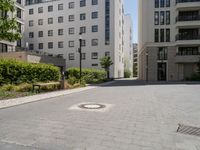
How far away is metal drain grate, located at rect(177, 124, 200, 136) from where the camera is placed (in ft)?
20.2

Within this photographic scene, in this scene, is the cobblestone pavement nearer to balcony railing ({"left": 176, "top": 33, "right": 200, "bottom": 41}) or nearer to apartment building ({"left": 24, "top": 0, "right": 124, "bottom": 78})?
balcony railing ({"left": 176, "top": 33, "right": 200, "bottom": 41})

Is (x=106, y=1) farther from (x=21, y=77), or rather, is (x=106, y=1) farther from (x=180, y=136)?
(x=180, y=136)

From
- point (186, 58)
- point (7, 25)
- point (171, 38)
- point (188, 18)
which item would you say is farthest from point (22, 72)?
point (188, 18)

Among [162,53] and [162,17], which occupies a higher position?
[162,17]

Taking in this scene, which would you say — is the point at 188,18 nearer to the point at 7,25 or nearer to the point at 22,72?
the point at 22,72

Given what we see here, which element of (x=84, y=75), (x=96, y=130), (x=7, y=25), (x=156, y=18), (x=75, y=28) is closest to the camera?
(x=96, y=130)

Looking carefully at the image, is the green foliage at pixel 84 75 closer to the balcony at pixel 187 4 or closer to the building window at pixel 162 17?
the building window at pixel 162 17

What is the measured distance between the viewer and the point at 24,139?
538 centimetres

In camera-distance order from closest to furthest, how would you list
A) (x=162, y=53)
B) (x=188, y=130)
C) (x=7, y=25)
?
(x=188, y=130) → (x=7, y=25) → (x=162, y=53)

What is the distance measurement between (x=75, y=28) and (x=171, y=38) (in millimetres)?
23026

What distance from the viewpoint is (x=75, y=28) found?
53.7m

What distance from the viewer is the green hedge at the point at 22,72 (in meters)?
17.3

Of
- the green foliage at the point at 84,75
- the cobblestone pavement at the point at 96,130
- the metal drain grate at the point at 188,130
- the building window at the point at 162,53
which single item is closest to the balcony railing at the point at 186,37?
the building window at the point at 162,53

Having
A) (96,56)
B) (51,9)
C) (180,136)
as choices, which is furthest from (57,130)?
(51,9)
